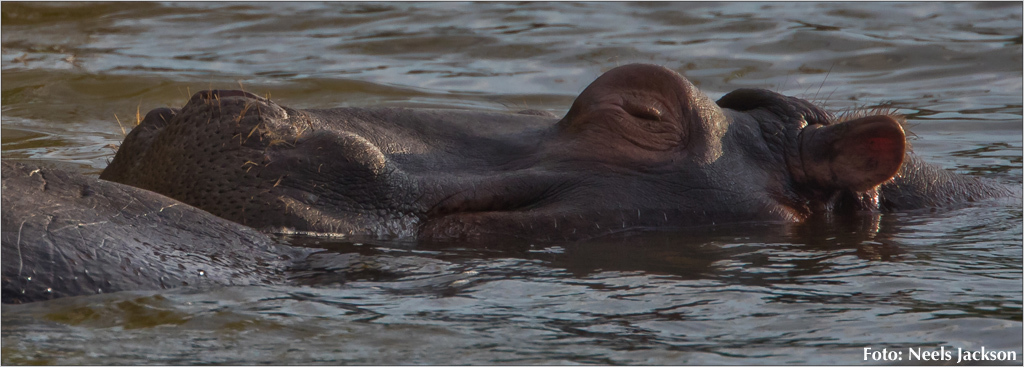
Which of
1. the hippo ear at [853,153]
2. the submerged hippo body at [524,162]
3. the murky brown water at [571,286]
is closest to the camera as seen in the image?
the murky brown water at [571,286]

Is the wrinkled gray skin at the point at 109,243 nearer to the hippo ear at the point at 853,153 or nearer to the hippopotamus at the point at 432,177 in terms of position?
the hippopotamus at the point at 432,177

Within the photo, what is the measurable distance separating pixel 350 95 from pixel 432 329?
6.72 metres

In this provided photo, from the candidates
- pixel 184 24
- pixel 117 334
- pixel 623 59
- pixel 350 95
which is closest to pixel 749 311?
pixel 117 334

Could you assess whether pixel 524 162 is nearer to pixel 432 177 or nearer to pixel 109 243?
pixel 432 177

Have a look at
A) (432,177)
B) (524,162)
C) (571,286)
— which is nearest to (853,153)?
(524,162)

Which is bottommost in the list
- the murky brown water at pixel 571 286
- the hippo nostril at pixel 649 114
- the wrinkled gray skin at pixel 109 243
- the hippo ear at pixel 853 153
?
the murky brown water at pixel 571 286

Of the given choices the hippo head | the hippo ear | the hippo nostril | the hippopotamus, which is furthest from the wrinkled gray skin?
the hippo ear

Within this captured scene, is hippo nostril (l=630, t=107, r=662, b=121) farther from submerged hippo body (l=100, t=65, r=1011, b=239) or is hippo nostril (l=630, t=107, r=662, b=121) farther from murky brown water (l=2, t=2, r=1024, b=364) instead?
murky brown water (l=2, t=2, r=1024, b=364)

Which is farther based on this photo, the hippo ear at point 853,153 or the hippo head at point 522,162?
the hippo ear at point 853,153

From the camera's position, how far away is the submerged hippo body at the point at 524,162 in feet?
12.1

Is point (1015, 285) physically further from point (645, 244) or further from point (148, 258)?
point (148, 258)

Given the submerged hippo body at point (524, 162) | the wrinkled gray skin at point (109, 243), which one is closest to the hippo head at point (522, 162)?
the submerged hippo body at point (524, 162)

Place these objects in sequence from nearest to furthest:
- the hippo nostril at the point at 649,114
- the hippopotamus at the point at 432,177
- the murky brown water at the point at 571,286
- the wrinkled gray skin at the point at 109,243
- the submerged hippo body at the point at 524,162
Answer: the murky brown water at the point at 571,286 → the wrinkled gray skin at the point at 109,243 → the hippopotamus at the point at 432,177 → the submerged hippo body at the point at 524,162 → the hippo nostril at the point at 649,114

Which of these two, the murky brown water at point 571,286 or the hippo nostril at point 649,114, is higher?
the hippo nostril at point 649,114
